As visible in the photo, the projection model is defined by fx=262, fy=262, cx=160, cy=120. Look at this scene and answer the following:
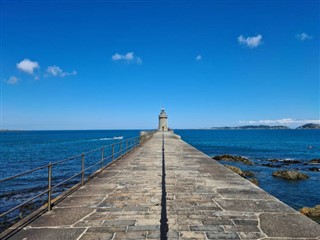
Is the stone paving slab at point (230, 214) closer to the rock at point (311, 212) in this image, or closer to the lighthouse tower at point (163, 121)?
the rock at point (311, 212)

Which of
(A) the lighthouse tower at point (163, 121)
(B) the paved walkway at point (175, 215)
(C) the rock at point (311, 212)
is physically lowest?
(C) the rock at point (311, 212)

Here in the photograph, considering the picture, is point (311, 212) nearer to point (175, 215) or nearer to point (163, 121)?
point (175, 215)

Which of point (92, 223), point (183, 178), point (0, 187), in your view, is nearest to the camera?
point (92, 223)

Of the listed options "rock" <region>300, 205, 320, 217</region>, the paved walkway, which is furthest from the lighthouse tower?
the paved walkway

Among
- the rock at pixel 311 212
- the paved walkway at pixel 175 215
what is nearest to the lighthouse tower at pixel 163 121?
the rock at pixel 311 212

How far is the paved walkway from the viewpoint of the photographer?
3695mm

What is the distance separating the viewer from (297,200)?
39.8ft

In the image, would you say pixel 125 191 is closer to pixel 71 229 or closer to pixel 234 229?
pixel 71 229

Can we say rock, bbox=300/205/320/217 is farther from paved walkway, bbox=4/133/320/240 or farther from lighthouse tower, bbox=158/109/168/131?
lighthouse tower, bbox=158/109/168/131

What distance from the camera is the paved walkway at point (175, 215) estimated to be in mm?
3695

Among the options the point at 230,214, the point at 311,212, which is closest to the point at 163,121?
the point at 311,212

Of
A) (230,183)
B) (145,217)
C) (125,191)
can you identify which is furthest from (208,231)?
(230,183)

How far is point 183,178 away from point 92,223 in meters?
3.84

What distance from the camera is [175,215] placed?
4.39 meters
